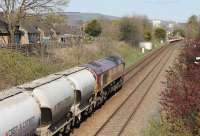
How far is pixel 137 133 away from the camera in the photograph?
21578mm

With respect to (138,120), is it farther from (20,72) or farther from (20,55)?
(20,55)

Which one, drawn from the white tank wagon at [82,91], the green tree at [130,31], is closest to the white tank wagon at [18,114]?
the white tank wagon at [82,91]

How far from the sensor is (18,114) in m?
13.5

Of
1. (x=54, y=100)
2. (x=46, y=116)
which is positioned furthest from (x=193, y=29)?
(x=46, y=116)

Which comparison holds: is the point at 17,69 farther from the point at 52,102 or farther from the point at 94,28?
the point at 94,28

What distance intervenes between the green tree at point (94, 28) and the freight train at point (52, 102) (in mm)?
67836

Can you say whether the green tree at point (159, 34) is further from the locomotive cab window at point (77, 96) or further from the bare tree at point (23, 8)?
the locomotive cab window at point (77, 96)

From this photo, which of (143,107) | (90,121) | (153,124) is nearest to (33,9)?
(143,107)

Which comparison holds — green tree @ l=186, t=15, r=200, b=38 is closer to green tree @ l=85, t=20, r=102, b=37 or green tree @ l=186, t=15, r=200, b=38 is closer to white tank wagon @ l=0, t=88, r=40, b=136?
green tree @ l=85, t=20, r=102, b=37

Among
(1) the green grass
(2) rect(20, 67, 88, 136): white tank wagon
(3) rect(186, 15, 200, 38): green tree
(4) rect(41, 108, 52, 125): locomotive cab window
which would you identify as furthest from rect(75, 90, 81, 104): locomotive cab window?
(3) rect(186, 15, 200, 38): green tree

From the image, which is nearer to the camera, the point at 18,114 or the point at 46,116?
the point at 18,114

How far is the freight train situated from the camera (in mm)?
13508

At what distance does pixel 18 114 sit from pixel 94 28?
84.2 metres

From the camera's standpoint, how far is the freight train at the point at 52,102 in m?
13.5
